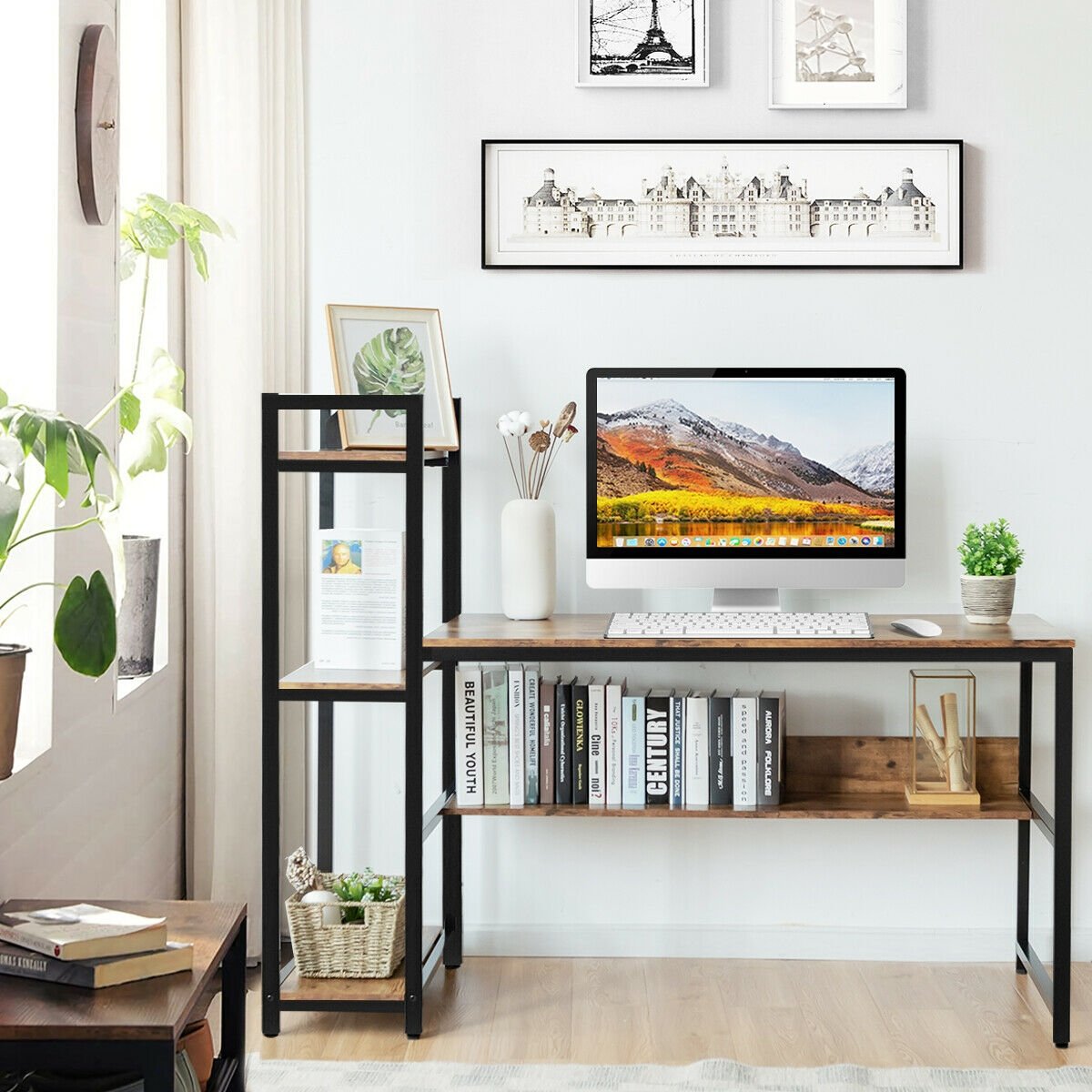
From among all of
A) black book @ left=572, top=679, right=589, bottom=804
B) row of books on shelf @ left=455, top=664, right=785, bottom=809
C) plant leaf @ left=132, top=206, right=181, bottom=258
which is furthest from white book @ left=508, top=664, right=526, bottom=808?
plant leaf @ left=132, top=206, right=181, bottom=258

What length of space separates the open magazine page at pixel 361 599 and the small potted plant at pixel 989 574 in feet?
3.69

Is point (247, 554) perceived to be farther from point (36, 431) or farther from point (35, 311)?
point (36, 431)

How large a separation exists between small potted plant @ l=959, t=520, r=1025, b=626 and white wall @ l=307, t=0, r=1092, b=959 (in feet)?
0.86

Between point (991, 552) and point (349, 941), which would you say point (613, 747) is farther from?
point (991, 552)

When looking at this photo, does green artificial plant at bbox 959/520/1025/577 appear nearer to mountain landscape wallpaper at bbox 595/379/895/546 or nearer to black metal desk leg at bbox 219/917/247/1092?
mountain landscape wallpaper at bbox 595/379/895/546

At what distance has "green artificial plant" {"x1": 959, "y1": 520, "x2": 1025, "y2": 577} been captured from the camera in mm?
2506

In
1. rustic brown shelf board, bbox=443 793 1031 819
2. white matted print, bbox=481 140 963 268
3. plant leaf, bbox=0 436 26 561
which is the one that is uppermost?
white matted print, bbox=481 140 963 268

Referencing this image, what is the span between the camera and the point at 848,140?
2.75 m

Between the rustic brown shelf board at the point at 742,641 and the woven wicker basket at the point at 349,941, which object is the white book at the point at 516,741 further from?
the woven wicker basket at the point at 349,941

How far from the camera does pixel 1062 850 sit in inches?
94.5

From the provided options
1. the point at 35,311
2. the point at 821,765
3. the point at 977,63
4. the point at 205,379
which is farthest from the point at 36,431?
the point at 977,63

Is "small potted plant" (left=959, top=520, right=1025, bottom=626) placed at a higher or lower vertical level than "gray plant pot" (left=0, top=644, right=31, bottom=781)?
higher

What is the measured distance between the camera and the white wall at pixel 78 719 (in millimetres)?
2096

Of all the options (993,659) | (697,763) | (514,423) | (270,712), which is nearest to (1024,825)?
(993,659)
